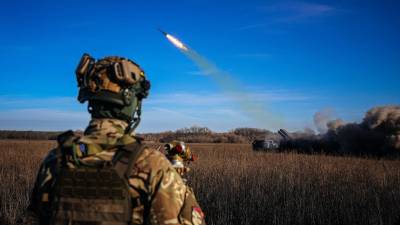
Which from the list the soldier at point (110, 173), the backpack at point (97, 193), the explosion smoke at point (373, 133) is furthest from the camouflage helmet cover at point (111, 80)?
the explosion smoke at point (373, 133)

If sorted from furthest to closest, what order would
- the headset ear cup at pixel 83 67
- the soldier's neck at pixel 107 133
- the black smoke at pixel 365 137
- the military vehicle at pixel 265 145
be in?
the military vehicle at pixel 265 145
the black smoke at pixel 365 137
the headset ear cup at pixel 83 67
the soldier's neck at pixel 107 133

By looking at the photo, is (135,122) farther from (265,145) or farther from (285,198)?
(265,145)

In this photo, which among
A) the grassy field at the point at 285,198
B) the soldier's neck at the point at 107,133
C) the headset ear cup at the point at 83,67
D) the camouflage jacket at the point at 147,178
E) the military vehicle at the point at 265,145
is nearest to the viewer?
the camouflage jacket at the point at 147,178

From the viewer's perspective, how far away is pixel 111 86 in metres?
2.82

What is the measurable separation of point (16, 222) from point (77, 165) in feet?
18.5

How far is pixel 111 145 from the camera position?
8.80ft

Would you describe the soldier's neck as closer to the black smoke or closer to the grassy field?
the grassy field

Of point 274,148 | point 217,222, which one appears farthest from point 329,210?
point 274,148

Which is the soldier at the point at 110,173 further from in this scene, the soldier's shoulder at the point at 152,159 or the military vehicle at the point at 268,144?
the military vehicle at the point at 268,144

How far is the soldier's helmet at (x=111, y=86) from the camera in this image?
277 centimetres

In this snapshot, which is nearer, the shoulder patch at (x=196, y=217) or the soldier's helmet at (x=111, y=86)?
the shoulder patch at (x=196, y=217)

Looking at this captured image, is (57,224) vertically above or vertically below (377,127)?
below

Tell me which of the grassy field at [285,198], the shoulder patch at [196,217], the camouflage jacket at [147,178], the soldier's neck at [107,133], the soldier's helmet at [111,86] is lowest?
the grassy field at [285,198]

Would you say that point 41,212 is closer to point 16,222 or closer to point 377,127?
point 16,222
